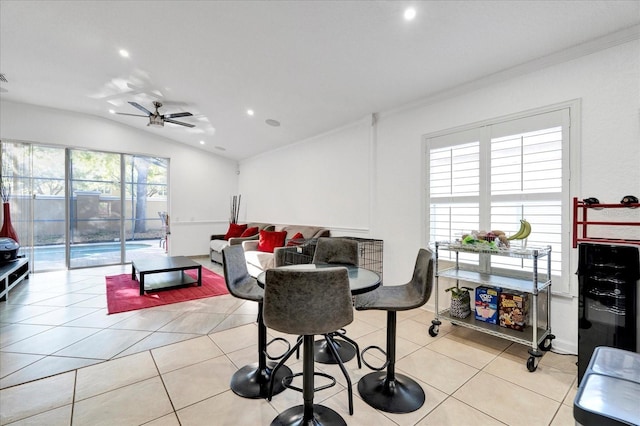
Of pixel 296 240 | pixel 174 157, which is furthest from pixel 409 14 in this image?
pixel 174 157

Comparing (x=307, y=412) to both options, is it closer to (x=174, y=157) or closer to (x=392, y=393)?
(x=392, y=393)

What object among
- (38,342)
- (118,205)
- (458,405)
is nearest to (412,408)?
(458,405)

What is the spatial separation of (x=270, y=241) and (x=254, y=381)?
341 cm

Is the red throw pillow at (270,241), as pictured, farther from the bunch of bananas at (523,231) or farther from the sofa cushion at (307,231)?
the bunch of bananas at (523,231)

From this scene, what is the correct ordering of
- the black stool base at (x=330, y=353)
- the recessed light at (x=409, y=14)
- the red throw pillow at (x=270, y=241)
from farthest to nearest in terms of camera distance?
the red throw pillow at (x=270, y=241)
the black stool base at (x=330, y=353)
the recessed light at (x=409, y=14)

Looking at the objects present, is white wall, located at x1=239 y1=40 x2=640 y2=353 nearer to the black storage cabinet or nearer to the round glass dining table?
the black storage cabinet

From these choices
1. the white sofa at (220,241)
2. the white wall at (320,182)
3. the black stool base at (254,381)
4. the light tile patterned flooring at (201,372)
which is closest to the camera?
the light tile patterned flooring at (201,372)

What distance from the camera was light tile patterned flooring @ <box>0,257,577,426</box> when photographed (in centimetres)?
186

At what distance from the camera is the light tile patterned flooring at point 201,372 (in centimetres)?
186

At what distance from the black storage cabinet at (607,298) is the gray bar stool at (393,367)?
48.7 inches

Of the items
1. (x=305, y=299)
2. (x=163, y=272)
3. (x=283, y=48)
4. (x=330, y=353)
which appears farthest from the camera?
(x=163, y=272)

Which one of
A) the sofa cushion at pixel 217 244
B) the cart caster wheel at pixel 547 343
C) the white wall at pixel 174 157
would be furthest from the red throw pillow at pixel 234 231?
the cart caster wheel at pixel 547 343

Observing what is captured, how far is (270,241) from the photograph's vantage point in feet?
18.0

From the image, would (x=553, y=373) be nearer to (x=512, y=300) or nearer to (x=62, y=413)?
(x=512, y=300)
